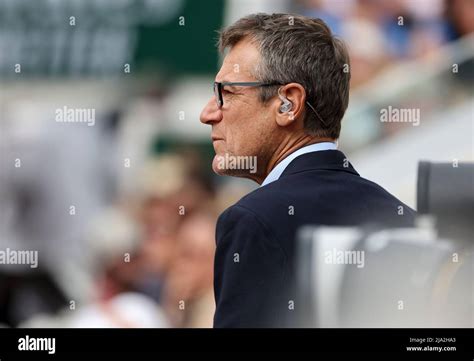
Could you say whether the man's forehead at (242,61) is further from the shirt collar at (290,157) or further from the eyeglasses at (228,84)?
the shirt collar at (290,157)

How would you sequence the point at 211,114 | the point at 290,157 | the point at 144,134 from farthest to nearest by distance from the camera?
the point at 144,134
the point at 211,114
the point at 290,157

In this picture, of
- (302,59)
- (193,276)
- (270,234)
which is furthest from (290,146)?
(193,276)

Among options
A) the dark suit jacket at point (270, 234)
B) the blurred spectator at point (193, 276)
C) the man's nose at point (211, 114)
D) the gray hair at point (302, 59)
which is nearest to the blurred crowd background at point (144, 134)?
the blurred spectator at point (193, 276)

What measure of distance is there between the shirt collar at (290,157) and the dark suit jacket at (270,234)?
6 centimetres

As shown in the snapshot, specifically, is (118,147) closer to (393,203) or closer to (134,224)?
(134,224)

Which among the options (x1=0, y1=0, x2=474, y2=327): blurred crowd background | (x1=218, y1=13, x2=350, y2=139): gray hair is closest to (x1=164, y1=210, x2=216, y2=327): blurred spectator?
(x1=0, y1=0, x2=474, y2=327): blurred crowd background

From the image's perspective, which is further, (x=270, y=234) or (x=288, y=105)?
(x=288, y=105)

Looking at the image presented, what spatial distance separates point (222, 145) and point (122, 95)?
3.07m

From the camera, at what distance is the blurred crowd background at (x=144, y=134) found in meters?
4.31

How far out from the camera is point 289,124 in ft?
5.93

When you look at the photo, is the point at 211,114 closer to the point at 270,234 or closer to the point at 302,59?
the point at 302,59

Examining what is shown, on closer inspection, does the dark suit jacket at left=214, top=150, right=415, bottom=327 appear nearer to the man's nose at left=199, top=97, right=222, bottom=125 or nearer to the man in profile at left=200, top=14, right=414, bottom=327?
the man in profile at left=200, top=14, right=414, bottom=327

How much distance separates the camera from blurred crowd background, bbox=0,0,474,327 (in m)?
4.31

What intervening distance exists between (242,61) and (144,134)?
113 inches
